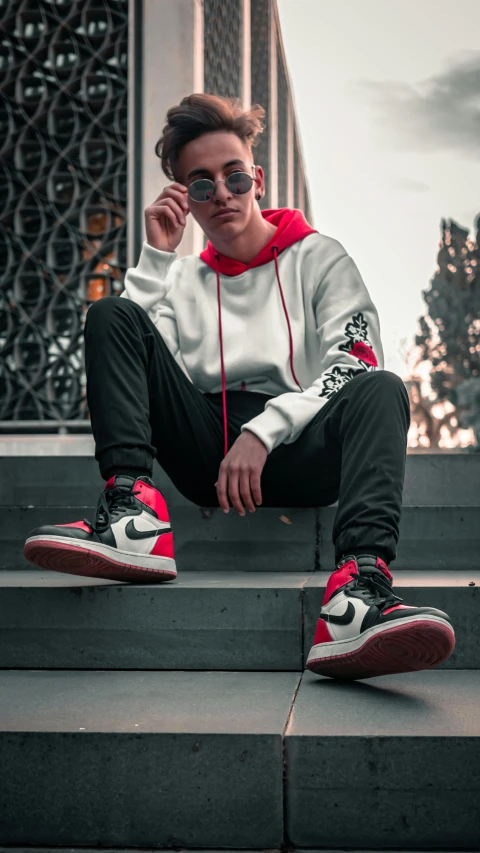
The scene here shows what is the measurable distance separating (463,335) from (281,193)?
11747 mm

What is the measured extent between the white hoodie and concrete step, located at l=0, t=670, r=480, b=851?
44.2 inches

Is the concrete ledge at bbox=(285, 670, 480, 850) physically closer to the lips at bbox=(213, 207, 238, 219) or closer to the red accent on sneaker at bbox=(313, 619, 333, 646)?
the red accent on sneaker at bbox=(313, 619, 333, 646)

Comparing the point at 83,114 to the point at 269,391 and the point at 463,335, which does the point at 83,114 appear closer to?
the point at 269,391

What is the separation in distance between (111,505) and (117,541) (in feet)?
0.33

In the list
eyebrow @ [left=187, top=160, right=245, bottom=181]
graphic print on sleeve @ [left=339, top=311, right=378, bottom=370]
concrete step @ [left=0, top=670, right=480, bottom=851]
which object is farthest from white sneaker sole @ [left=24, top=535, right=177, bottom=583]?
eyebrow @ [left=187, top=160, right=245, bottom=181]

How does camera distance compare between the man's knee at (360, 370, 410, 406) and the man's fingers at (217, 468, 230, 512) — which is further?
the man's fingers at (217, 468, 230, 512)

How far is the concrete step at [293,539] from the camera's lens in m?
2.31

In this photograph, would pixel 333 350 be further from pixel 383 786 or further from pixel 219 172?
pixel 383 786

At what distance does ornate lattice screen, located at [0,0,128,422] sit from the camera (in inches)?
191

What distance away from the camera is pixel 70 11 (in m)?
4.96

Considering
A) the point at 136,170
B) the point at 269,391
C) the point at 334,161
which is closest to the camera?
the point at 269,391

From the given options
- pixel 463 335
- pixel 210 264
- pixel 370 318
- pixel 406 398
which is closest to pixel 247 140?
pixel 210 264

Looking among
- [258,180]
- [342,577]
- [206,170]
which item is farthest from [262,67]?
[342,577]

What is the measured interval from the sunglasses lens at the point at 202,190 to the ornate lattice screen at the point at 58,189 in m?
2.58
